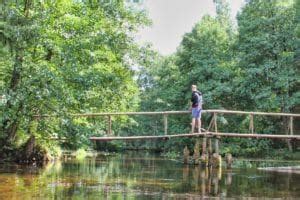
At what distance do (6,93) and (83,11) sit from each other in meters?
7.14

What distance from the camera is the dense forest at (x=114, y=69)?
61.4ft

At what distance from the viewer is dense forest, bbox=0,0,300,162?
1872 centimetres

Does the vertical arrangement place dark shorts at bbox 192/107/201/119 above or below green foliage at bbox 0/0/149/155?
below

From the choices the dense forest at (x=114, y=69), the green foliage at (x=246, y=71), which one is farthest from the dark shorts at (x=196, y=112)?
the green foliage at (x=246, y=71)

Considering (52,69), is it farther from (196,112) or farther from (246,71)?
(246,71)

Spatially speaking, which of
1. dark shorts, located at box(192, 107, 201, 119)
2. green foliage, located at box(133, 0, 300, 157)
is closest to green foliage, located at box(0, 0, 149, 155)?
dark shorts, located at box(192, 107, 201, 119)

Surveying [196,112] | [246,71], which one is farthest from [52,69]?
[246,71]

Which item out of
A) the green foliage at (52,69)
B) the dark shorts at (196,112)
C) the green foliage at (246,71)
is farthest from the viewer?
the green foliage at (246,71)

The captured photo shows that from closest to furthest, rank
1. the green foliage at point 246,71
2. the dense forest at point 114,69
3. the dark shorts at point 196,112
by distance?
1. the dense forest at point 114,69
2. the dark shorts at point 196,112
3. the green foliage at point 246,71

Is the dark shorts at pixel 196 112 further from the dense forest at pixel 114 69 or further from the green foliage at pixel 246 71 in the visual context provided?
the green foliage at pixel 246 71

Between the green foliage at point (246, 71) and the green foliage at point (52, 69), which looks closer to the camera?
the green foliage at point (52, 69)

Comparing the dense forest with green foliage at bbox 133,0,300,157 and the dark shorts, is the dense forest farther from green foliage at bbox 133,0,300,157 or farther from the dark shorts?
the dark shorts

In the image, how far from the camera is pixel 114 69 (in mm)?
26266

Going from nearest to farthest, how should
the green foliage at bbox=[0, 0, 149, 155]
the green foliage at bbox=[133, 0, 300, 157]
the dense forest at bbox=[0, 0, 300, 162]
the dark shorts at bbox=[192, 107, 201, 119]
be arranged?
1. the green foliage at bbox=[0, 0, 149, 155]
2. the dense forest at bbox=[0, 0, 300, 162]
3. the dark shorts at bbox=[192, 107, 201, 119]
4. the green foliage at bbox=[133, 0, 300, 157]
